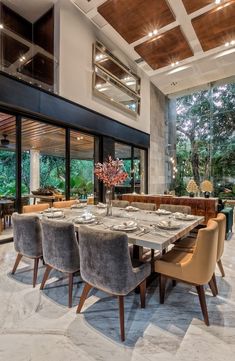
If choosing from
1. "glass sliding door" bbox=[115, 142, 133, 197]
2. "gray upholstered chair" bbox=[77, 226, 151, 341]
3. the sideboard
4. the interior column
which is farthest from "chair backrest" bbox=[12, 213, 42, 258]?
"glass sliding door" bbox=[115, 142, 133, 197]

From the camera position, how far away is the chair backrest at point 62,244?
7.27 ft

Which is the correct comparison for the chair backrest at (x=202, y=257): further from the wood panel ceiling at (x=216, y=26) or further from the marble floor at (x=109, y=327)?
the wood panel ceiling at (x=216, y=26)

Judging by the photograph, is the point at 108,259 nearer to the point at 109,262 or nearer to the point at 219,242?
the point at 109,262

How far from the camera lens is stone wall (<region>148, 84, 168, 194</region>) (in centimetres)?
893

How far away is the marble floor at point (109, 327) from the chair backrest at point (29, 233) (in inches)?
16.9

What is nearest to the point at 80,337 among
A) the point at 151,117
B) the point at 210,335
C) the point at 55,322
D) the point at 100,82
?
the point at 55,322

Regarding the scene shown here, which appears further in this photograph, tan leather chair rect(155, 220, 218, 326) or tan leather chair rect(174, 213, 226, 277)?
tan leather chair rect(174, 213, 226, 277)

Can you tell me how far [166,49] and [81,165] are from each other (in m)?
4.34

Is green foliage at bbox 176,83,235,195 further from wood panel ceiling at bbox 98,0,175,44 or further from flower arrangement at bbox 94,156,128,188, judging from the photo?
flower arrangement at bbox 94,156,128,188

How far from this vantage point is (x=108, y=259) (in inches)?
71.3

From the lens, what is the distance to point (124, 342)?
1732 mm

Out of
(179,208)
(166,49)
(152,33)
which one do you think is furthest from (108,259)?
(166,49)

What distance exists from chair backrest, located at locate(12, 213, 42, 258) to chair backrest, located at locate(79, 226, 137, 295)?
38.8 inches

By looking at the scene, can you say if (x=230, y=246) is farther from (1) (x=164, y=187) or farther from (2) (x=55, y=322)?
(1) (x=164, y=187)
